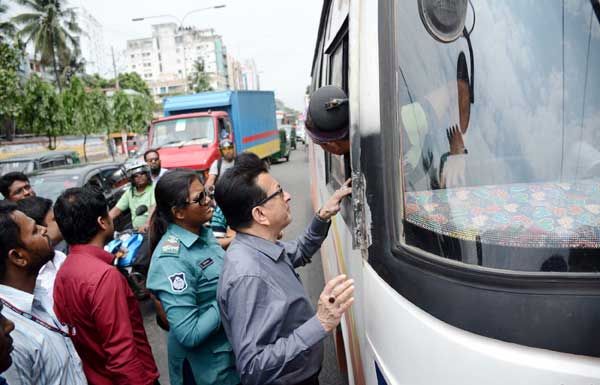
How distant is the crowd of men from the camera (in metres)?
1.45

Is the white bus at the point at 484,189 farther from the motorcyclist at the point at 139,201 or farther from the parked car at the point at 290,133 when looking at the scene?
the parked car at the point at 290,133

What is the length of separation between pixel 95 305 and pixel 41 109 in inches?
792

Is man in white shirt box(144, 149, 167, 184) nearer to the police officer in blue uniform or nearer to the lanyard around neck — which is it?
the police officer in blue uniform

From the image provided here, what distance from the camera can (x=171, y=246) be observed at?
1.93 meters

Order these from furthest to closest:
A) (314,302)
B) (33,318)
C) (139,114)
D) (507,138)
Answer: (139,114) → (314,302) → (33,318) → (507,138)

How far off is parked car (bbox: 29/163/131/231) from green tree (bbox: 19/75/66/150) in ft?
45.7

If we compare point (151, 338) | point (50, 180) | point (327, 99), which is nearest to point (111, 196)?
point (50, 180)

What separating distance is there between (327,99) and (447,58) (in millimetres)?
499

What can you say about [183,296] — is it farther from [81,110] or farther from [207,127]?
[81,110]

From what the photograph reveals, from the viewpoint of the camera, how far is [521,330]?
3.04ft

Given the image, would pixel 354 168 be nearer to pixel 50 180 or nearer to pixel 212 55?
pixel 50 180

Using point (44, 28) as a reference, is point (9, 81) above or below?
below

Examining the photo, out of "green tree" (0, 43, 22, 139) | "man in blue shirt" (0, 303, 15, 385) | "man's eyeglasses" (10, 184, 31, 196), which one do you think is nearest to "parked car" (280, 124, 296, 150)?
"green tree" (0, 43, 22, 139)

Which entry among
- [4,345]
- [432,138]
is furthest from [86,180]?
[432,138]
